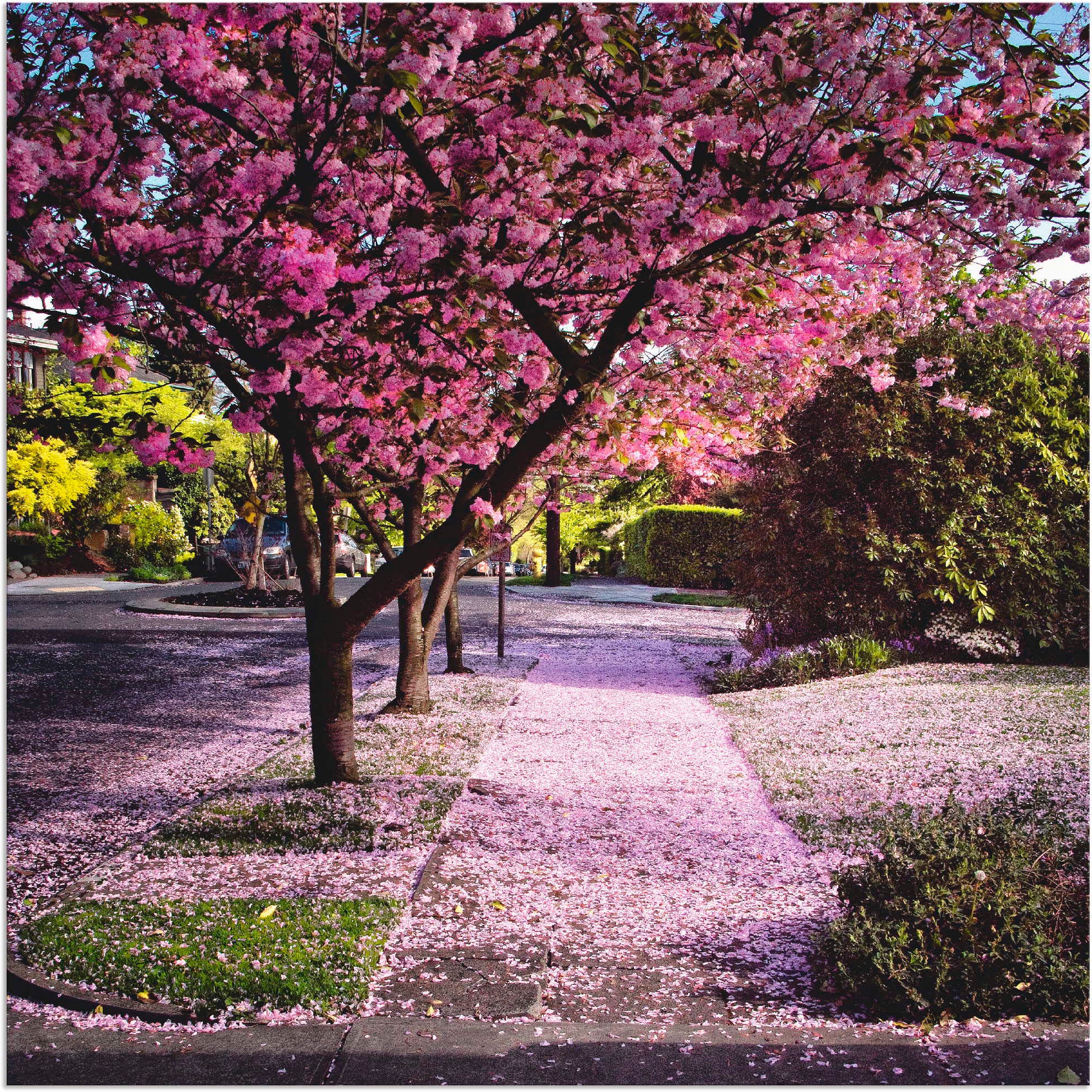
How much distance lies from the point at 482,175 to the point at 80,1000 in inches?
160

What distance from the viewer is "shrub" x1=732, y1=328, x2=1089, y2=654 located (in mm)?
12078

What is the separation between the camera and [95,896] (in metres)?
4.73

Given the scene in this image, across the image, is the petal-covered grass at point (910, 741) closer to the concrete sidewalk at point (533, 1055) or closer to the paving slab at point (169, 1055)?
the concrete sidewalk at point (533, 1055)

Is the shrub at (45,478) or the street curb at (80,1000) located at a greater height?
the shrub at (45,478)

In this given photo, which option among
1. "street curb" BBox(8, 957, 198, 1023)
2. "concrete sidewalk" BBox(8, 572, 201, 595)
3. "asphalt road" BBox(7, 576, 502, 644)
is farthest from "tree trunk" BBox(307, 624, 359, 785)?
"concrete sidewalk" BBox(8, 572, 201, 595)

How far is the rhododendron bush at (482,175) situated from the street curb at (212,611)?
563 inches

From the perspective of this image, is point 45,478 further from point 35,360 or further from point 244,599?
point 35,360

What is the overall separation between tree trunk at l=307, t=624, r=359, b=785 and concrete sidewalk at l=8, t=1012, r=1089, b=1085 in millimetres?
2996

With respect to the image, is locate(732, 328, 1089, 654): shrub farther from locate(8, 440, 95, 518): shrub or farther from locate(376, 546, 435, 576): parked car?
locate(8, 440, 95, 518): shrub

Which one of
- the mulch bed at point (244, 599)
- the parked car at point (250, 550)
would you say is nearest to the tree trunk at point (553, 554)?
the parked car at point (250, 550)

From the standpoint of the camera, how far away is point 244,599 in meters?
21.2

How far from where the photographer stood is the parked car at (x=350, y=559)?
119ft

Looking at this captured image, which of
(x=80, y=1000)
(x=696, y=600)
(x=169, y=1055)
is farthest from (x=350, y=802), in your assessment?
(x=696, y=600)

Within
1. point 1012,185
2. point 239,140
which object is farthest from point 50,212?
point 1012,185
